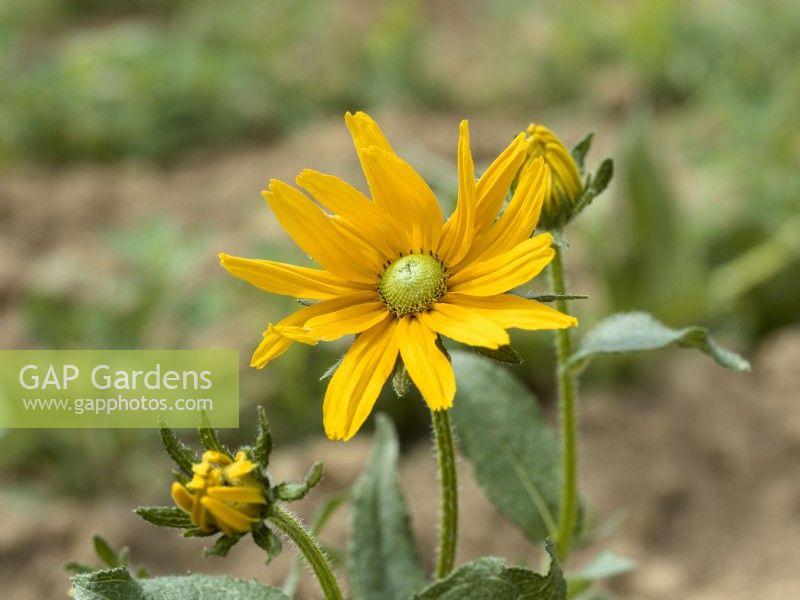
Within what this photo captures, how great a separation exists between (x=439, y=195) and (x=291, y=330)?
1549mm

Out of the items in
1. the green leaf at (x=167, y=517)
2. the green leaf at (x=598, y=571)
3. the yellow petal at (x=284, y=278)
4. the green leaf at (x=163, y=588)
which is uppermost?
the yellow petal at (x=284, y=278)

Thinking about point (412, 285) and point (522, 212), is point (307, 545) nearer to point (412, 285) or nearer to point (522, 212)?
point (412, 285)

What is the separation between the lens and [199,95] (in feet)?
12.5

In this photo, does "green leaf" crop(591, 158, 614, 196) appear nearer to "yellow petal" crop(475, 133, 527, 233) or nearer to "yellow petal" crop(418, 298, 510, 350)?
"yellow petal" crop(475, 133, 527, 233)

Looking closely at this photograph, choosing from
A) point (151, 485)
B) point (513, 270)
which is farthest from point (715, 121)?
point (513, 270)

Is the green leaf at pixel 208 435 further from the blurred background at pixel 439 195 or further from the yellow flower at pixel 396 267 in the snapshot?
the blurred background at pixel 439 195

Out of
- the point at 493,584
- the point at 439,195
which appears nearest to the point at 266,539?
the point at 493,584

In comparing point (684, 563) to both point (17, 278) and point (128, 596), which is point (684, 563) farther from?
point (17, 278)

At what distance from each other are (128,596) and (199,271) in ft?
6.48

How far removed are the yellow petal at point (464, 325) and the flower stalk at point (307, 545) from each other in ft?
0.81

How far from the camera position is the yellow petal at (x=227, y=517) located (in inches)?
39.7

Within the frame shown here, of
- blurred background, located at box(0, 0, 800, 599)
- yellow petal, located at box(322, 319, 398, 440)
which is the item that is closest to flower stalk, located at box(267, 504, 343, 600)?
yellow petal, located at box(322, 319, 398, 440)

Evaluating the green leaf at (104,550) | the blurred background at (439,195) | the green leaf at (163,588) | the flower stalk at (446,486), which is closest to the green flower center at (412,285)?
the flower stalk at (446,486)

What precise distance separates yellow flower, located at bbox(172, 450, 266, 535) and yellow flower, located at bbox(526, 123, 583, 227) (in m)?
0.45
